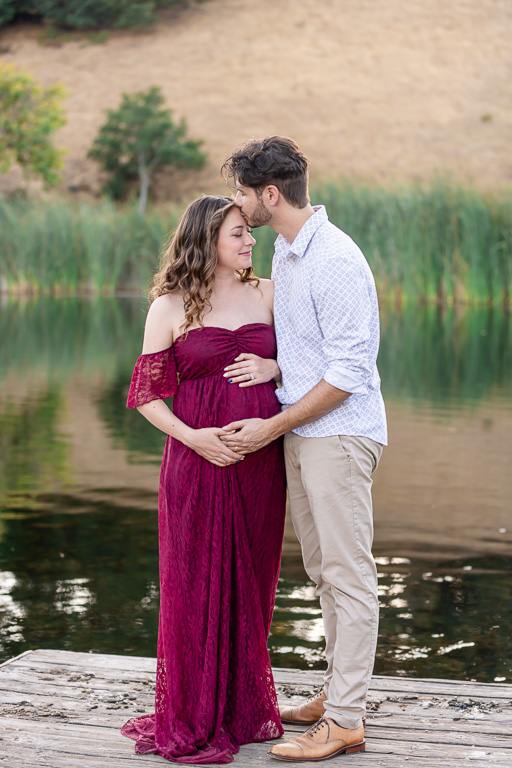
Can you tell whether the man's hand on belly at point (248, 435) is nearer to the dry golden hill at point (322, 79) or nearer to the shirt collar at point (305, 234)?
the shirt collar at point (305, 234)

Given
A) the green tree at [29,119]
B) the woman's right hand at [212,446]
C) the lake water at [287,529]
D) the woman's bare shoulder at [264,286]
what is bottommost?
the lake water at [287,529]

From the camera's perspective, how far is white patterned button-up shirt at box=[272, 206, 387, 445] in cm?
279

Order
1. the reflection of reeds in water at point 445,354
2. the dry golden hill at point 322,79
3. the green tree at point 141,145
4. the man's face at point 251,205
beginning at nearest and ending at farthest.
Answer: the man's face at point 251,205, the reflection of reeds in water at point 445,354, the green tree at point 141,145, the dry golden hill at point 322,79

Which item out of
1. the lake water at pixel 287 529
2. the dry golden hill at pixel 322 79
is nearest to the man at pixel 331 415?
the lake water at pixel 287 529

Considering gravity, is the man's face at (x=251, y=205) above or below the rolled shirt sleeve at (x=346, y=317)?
above

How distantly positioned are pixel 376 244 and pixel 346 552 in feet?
59.1

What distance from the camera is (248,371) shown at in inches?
115

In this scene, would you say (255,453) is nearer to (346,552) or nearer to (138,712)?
(346,552)

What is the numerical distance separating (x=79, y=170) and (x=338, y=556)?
4202 cm

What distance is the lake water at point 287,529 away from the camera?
14.8ft

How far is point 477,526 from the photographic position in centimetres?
642

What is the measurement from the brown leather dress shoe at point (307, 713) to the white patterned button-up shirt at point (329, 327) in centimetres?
78

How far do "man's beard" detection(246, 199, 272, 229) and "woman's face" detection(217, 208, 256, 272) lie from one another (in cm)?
3

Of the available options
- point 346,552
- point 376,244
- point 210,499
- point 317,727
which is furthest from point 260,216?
point 376,244
